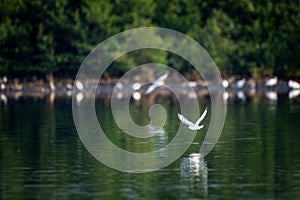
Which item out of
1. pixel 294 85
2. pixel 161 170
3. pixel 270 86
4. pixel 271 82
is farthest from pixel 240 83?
pixel 161 170

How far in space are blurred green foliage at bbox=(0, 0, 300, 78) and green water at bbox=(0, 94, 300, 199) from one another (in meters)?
31.4

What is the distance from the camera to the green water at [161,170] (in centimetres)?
2086

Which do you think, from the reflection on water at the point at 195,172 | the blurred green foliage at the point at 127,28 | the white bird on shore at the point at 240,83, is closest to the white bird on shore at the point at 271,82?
the white bird on shore at the point at 240,83

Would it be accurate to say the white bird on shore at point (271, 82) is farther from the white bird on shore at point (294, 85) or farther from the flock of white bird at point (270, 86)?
the white bird on shore at point (294, 85)

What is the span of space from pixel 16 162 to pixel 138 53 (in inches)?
1793

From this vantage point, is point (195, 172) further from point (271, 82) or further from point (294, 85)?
point (271, 82)

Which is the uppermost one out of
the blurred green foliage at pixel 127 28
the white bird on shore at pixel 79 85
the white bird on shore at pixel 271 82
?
the blurred green foliage at pixel 127 28

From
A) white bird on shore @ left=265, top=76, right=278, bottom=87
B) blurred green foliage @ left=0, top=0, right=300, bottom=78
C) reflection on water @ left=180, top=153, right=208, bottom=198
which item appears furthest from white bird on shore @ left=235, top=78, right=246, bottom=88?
reflection on water @ left=180, top=153, right=208, bottom=198

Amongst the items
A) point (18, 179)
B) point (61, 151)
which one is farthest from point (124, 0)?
point (18, 179)

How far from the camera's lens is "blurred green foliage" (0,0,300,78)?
2761 inches

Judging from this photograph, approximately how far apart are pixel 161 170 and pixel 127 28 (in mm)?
46928

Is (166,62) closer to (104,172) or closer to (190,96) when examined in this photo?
(190,96)

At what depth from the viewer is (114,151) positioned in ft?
91.4

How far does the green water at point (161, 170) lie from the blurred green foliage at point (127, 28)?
31.4 m
